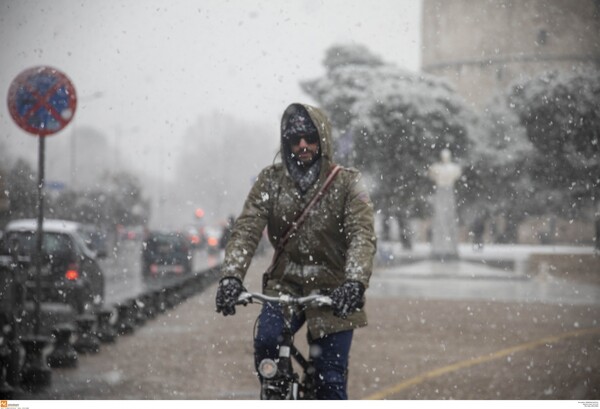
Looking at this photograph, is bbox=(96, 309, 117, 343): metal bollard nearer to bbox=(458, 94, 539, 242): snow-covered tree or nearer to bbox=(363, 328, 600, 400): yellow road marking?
bbox=(363, 328, 600, 400): yellow road marking

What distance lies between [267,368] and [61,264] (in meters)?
8.72

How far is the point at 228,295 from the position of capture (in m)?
3.71

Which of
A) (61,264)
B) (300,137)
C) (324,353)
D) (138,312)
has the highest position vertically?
(300,137)

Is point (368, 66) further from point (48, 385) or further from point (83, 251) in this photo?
point (48, 385)

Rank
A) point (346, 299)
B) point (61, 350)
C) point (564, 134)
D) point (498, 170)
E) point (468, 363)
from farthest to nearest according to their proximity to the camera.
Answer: point (498, 170) → point (564, 134) → point (468, 363) → point (61, 350) → point (346, 299)

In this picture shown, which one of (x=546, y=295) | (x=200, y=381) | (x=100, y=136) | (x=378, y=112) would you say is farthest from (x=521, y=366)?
(x=100, y=136)

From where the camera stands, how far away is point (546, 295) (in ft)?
60.6

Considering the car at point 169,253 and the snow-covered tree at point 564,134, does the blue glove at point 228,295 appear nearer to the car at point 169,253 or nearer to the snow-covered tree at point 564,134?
the snow-covered tree at point 564,134

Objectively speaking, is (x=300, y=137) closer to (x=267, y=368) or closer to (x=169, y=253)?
(x=267, y=368)

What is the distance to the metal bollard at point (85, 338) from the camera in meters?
9.81

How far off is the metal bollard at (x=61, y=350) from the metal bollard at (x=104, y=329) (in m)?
1.88

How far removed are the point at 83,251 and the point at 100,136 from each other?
72.1 meters

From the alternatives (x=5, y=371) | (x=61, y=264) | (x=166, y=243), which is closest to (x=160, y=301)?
(x=61, y=264)

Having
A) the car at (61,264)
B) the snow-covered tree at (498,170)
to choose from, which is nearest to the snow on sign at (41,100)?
the car at (61,264)
